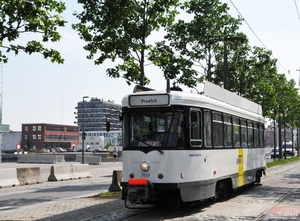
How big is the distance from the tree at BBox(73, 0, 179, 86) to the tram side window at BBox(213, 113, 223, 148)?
4.17 meters

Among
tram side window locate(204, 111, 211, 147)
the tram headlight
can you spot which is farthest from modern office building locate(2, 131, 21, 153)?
the tram headlight

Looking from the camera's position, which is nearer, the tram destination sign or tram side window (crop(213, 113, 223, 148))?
the tram destination sign

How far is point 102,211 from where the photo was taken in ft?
43.2

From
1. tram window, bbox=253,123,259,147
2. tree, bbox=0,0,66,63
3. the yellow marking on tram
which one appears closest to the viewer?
tree, bbox=0,0,66,63

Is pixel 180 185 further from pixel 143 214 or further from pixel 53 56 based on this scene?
pixel 53 56

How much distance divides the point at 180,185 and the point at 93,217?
2144 millimetres

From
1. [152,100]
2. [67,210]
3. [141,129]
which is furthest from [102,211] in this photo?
[152,100]

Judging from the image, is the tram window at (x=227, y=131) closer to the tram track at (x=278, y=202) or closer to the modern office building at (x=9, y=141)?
the tram track at (x=278, y=202)

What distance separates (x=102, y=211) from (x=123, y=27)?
7.39 m

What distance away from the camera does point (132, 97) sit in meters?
12.7

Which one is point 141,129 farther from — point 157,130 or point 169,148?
point 169,148

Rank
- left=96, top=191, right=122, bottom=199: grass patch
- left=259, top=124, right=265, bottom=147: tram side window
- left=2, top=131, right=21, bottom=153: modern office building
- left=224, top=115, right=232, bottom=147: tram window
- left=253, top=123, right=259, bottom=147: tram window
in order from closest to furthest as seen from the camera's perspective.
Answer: left=224, top=115, right=232, bottom=147: tram window
left=96, top=191, right=122, bottom=199: grass patch
left=253, top=123, right=259, bottom=147: tram window
left=259, top=124, right=265, bottom=147: tram side window
left=2, top=131, right=21, bottom=153: modern office building

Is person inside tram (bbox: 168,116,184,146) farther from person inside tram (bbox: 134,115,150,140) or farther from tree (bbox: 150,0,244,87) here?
tree (bbox: 150,0,244,87)

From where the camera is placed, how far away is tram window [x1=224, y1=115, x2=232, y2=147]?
15005mm
